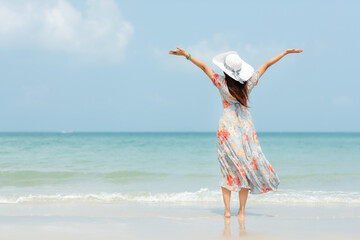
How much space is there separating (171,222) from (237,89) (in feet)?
4.99

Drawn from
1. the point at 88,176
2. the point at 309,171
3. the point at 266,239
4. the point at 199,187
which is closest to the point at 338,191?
the point at 199,187

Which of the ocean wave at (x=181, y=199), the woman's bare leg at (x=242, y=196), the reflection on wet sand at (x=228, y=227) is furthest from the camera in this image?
the ocean wave at (x=181, y=199)

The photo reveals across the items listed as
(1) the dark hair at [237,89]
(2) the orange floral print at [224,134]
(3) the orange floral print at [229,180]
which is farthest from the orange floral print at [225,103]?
(3) the orange floral print at [229,180]

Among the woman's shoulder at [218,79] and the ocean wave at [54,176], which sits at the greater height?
the woman's shoulder at [218,79]

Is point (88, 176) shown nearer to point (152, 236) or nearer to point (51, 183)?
point (51, 183)

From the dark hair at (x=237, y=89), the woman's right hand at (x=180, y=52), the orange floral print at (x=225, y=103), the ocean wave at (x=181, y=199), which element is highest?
the woman's right hand at (x=180, y=52)

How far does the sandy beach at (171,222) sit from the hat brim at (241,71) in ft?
4.77

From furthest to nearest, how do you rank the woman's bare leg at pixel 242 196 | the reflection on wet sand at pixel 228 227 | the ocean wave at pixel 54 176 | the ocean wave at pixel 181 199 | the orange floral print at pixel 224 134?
the ocean wave at pixel 54 176
the ocean wave at pixel 181 199
the woman's bare leg at pixel 242 196
the orange floral print at pixel 224 134
the reflection on wet sand at pixel 228 227

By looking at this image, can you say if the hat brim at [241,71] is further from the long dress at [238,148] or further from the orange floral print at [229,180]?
the orange floral print at [229,180]

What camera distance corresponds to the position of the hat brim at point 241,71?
4.45m

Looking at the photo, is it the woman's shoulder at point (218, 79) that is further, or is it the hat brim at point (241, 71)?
the woman's shoulder at point (218, 79)

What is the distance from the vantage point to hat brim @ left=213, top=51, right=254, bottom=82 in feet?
14.6

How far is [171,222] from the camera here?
4680mm

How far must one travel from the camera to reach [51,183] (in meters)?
8.80
